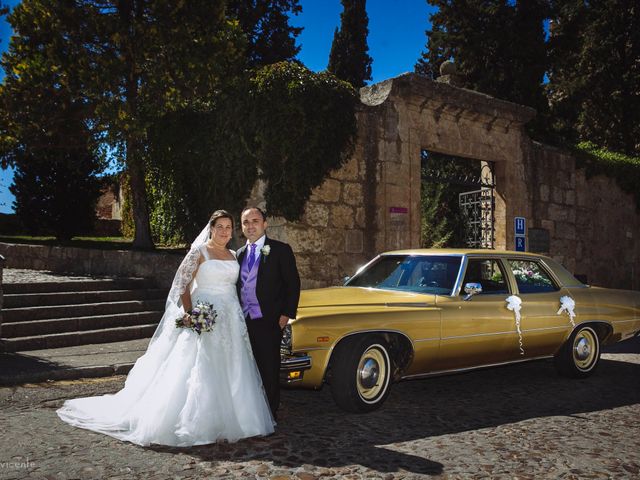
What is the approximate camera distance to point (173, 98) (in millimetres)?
11375

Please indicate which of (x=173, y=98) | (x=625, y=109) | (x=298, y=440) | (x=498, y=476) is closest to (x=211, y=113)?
(x=173, y=98)

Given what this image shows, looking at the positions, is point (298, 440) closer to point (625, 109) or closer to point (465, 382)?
point (465, 382)

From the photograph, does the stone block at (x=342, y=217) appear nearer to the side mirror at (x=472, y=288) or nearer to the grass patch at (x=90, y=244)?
the grass patch at (x=90, y=244)

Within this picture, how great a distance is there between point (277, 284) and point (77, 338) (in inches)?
185

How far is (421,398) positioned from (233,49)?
8552 mm

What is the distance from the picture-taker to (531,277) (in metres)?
6.33

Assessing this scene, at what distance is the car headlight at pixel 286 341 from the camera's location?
4.53m

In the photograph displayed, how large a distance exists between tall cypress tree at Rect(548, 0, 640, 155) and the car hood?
67.3ft

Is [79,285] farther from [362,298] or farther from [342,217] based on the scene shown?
[362,298]

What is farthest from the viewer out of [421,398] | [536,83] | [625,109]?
[625,109]

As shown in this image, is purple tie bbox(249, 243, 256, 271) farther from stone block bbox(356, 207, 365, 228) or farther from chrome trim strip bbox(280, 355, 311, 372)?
stone block bbox(356, 207, 365, 228)

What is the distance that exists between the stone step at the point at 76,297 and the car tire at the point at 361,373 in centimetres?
600

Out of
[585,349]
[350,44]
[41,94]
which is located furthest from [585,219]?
[350,44]

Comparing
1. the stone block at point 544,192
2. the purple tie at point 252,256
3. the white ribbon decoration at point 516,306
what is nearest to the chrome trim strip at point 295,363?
the purple tie at point 252,256
